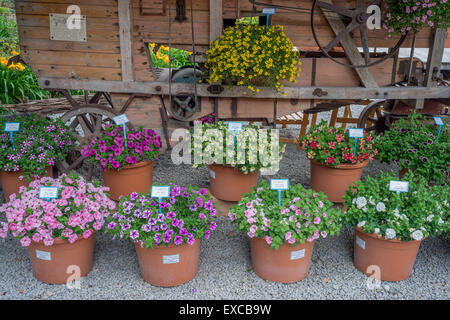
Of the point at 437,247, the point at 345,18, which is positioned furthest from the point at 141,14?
the point at 437,247

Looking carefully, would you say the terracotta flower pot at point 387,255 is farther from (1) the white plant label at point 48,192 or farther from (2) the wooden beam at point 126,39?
(2) the wooden beam at point 126,39

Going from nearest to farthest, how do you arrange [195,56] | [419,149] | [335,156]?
[419,149] < [335,156] < [195,56]

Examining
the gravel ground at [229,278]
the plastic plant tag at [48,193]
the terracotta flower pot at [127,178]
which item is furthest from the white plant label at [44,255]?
the terracotta flower pot at [127,178]

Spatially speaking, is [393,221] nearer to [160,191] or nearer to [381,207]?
[381,207]

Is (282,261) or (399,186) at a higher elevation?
(399,186)

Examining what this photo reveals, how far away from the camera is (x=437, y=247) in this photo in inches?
127

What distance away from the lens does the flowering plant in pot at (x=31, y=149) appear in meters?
3.54

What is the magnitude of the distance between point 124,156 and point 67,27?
4.55 feet

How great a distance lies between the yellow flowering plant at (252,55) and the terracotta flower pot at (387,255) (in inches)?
64.1

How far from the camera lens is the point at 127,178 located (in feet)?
11.9

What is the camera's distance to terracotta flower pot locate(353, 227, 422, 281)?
8.77 ft

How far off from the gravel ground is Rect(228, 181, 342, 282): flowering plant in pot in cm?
13

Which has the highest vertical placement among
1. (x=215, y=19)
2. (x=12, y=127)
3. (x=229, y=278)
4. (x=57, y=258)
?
(x=215, y=19)

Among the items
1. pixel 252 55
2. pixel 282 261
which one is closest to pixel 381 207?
pixel 282 261
